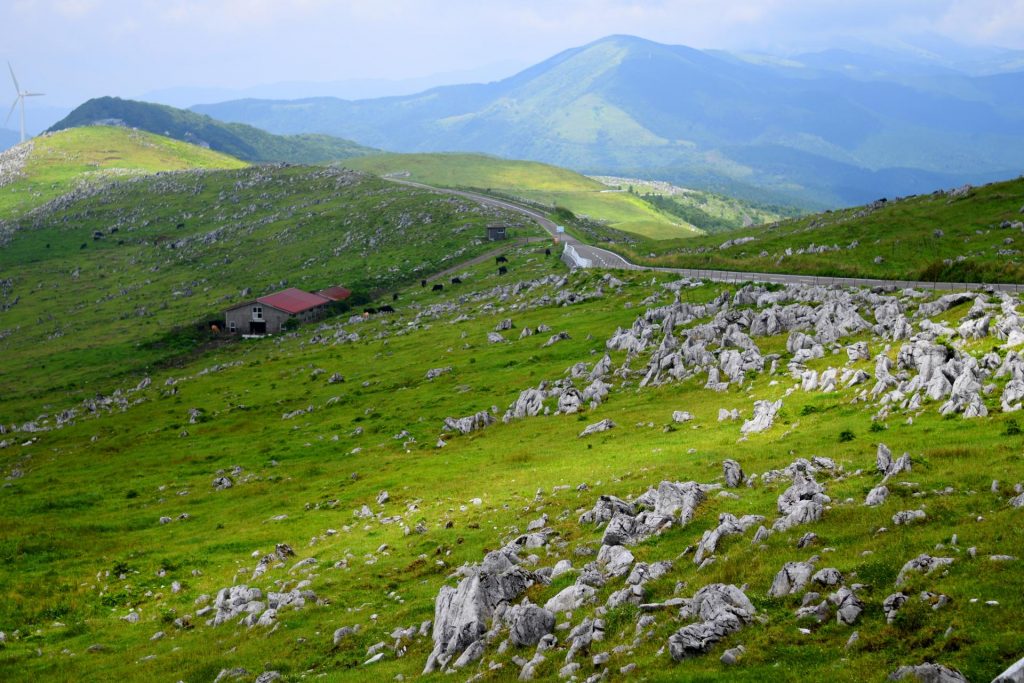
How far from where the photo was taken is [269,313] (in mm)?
146125

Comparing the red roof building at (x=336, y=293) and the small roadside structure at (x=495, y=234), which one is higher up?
the small roadside structure at (x=495, y=234)

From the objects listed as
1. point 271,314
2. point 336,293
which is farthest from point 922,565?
point 336,293

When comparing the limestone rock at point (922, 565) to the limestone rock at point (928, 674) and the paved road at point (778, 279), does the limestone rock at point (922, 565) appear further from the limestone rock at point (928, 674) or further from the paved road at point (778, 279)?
the paved road at point (778, 279)

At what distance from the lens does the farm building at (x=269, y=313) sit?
14562cm

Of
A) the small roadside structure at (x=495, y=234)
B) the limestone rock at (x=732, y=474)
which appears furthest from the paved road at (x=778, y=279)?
the small roadside structure at (x=495, y=234)

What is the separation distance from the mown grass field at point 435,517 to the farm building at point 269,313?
186 ft

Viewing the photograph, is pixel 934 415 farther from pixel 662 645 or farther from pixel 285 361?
pixel 285 361

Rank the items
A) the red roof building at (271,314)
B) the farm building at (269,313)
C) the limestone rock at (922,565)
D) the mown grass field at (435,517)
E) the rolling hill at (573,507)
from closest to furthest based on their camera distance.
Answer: the mown grass field at (435,517)
the limestone rock at (922,565)
the rolling hill at (573,507)
the red roof building at (271,314)
the farm building at (269,313)

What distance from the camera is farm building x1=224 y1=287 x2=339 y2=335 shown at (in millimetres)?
145625

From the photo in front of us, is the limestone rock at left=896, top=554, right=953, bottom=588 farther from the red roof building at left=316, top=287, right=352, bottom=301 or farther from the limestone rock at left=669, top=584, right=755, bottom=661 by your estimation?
the red roof building at left=316, top=287, right=352, bottom=301

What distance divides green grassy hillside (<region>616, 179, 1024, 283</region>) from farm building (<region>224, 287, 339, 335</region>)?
62.0 m

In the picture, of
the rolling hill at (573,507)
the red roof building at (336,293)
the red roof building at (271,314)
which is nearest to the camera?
the rolling hill at (573,507)

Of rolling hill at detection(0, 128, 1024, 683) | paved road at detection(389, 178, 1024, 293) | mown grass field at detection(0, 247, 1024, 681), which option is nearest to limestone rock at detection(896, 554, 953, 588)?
rolling hill at detection(0, 128, 1024, 683)

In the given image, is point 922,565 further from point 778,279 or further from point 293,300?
point 293,300
